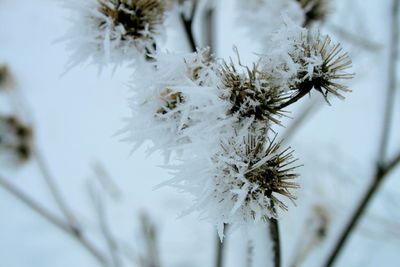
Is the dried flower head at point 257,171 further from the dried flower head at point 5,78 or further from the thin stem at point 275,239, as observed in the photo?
the dried flower head at point 5,78

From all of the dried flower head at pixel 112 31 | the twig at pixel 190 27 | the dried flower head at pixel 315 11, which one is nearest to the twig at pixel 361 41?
the dried flower head at pixel 315 11

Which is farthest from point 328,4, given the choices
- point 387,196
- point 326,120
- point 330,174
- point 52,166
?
point 52,166

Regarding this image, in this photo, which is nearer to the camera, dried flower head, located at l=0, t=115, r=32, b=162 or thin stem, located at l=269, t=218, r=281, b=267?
thin stem, located at l=269, t=218, r=281, b=267

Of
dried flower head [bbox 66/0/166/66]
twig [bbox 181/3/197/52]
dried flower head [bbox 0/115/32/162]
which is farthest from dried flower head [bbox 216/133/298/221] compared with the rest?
dried flower head [bbox 0/115/32/162]

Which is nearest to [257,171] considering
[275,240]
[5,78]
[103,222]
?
[275,240]

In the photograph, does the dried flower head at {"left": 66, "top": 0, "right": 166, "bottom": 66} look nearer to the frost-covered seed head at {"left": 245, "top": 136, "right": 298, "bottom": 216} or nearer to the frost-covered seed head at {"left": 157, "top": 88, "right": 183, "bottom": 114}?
the frost-covered seed head at {"left": 157, "top": 88, "right": 183, "bottom": 114}

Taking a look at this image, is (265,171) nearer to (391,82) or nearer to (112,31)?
(112,31)
